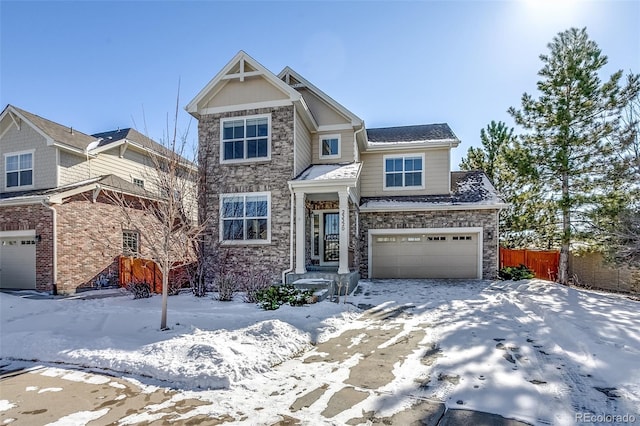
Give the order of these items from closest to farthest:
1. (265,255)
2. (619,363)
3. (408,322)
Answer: (619,363) < (408,322) < (265,255)

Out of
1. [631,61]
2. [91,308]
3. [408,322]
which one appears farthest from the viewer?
[631,61]

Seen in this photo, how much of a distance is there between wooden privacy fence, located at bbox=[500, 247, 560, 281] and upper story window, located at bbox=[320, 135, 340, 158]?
1026cm

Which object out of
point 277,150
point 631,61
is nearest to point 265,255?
point 277,150

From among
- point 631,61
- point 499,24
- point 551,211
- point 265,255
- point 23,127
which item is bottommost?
point 265,255

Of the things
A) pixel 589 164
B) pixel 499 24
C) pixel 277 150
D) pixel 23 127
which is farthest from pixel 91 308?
pixel 589 164

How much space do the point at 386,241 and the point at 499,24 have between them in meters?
9.23

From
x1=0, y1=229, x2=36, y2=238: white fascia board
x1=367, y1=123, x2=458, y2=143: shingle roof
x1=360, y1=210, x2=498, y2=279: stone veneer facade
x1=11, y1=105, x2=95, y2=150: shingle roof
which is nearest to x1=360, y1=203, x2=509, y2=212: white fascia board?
x1=360, y1=210, x2=498, y2=279: stone veneer facade

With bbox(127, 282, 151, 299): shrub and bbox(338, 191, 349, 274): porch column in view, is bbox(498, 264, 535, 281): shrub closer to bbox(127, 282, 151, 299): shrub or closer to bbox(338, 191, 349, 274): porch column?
bbox(338, 191, 349, 274): porch column

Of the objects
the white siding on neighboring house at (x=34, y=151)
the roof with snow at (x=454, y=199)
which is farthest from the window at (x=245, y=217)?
the white siding on neighboring house at (x=34, y=151)

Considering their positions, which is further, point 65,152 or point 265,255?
point 65,152

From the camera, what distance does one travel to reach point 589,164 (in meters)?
14.9

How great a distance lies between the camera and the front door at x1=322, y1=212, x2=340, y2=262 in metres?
14.5

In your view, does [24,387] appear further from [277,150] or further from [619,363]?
[277,150]

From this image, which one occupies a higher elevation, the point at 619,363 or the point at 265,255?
the point at 265,255
